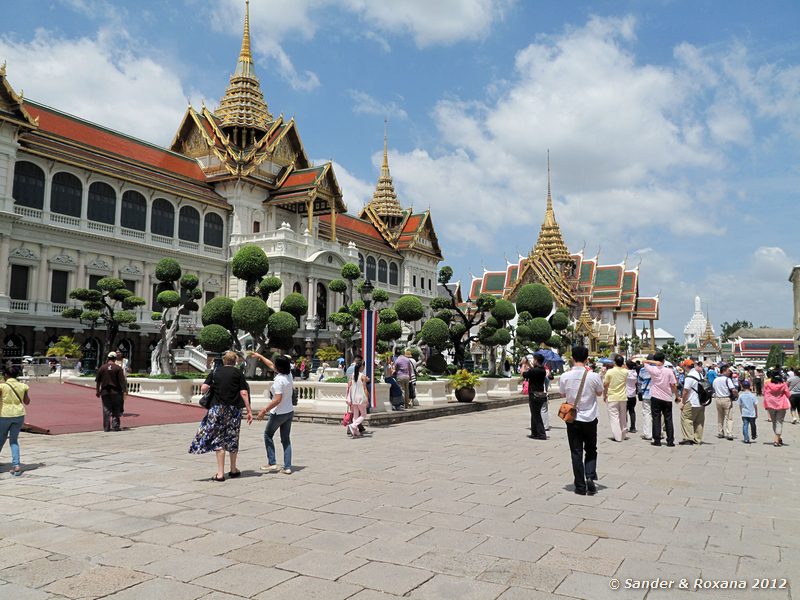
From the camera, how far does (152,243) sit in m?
36.1

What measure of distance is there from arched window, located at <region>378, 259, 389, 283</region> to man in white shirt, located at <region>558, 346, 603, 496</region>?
5005cm

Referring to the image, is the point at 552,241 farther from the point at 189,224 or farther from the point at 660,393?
the point at 660,393

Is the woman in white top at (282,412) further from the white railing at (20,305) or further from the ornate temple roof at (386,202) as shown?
the ornate temple roof at (386,202)

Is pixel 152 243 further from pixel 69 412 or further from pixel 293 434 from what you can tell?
pixel 293 434

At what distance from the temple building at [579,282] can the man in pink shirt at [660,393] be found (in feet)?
176

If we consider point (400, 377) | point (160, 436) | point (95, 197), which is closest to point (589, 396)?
point (160, 436)

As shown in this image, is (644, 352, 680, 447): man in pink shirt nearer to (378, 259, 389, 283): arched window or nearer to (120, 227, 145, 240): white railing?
(120, 227, 145, 240): white railing

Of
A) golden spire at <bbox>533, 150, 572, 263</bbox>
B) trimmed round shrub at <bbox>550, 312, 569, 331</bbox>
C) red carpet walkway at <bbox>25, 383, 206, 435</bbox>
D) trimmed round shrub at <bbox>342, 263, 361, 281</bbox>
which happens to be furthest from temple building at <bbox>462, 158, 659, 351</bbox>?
red carpet walkway at <bbox>25, 383, 206, 435</bbox>

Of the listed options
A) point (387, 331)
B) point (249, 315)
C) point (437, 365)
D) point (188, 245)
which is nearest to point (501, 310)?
point (437, 365)

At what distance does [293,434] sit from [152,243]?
2672 centimetres

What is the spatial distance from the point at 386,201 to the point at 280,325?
46.8 m

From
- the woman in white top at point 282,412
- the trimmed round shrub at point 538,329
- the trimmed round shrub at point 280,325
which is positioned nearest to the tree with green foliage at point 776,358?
the trimmed round shrub at point 538,329

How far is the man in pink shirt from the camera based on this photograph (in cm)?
1123

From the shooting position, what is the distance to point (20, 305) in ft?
97.4
